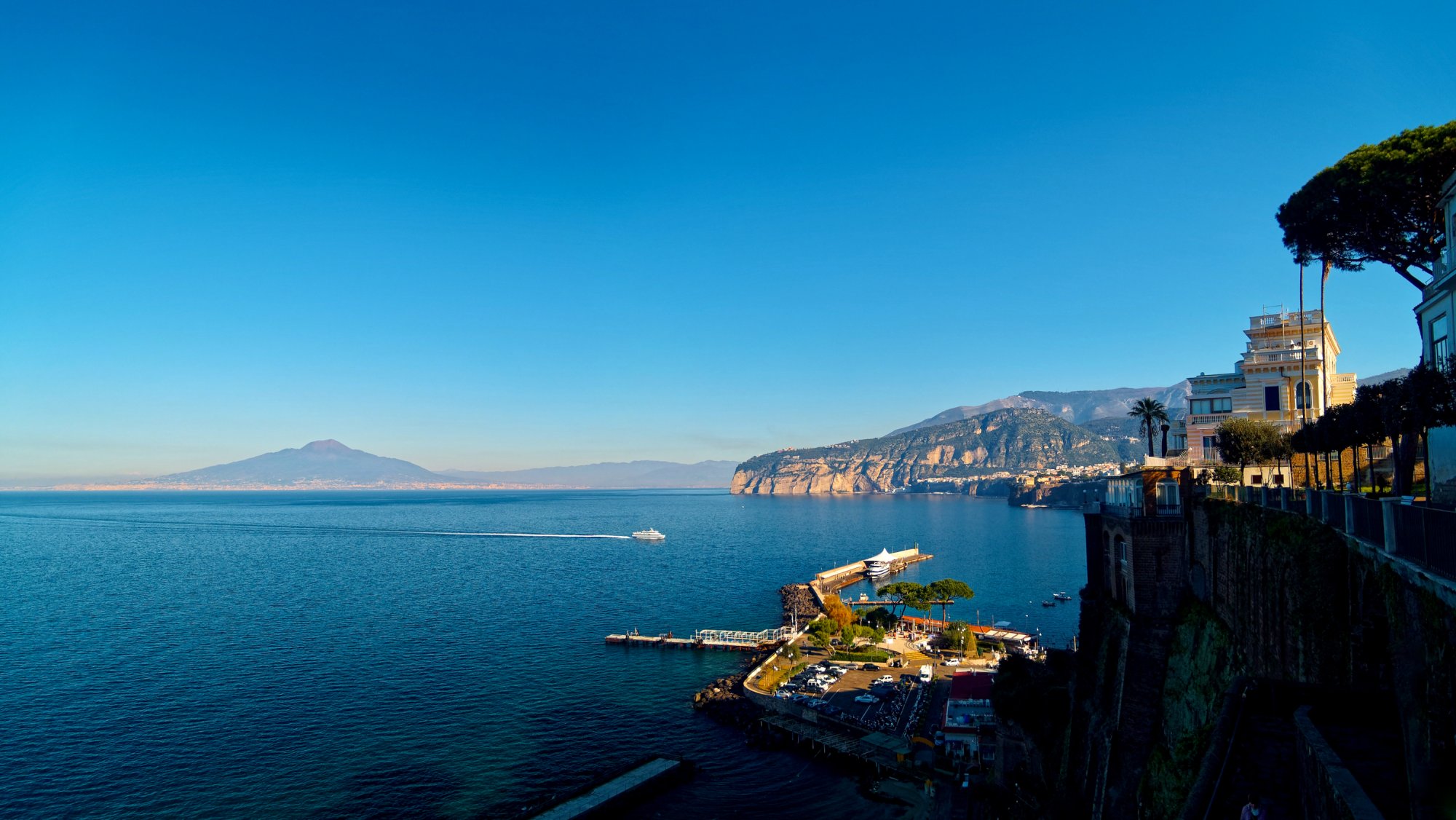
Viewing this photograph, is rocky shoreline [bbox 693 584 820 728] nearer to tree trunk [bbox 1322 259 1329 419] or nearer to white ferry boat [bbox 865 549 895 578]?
tree trunk [bbox 1322 259 1329 419]

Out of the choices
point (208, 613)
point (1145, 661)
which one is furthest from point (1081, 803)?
point (208, 613)

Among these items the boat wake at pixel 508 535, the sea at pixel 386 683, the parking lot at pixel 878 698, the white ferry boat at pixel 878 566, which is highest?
the white ferry boat at pixel 878 566

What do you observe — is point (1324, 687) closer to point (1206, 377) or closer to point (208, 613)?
point (1206, 377)

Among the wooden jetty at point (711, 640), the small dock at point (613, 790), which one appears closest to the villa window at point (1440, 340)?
A: the small dock at point (613, 790)

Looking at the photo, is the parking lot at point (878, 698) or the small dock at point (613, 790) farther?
the parking lot at point (878, 698)

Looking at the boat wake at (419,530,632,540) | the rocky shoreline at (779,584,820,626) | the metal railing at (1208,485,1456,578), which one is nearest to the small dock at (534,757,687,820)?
the metal railing at (1208,485,1456,578)

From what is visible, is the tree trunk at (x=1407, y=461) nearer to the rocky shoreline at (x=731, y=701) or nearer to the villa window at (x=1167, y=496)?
the villa window at (x=1167, y=496)
